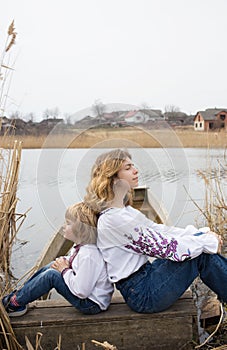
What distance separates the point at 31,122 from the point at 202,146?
2162 mm

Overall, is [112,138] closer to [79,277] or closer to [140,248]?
[140,248]

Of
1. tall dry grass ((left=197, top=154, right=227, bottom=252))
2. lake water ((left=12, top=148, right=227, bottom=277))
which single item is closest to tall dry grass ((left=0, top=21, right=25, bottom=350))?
lake water ((left=12, top=148, right=227, bottom=277))

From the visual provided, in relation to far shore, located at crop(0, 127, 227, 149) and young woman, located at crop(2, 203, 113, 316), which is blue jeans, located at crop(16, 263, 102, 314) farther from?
far shore, located at crop(0, 127, 227, 149)

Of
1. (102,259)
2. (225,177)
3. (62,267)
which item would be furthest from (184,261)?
(225,177)

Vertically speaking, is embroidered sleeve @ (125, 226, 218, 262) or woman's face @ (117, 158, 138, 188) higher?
woman's face @ (117, 158, 138, 188)

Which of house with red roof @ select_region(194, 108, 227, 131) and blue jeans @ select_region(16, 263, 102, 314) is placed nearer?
blue jeans @ select_region(16, 263, 102, 314)

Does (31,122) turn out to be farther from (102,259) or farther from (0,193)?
(102,259)

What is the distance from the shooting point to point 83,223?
184 centimetres

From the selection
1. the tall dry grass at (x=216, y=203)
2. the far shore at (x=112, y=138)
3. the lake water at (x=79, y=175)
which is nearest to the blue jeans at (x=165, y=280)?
the lake water at (x=79, y=175)

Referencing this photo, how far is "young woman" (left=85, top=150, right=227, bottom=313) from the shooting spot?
1.76m

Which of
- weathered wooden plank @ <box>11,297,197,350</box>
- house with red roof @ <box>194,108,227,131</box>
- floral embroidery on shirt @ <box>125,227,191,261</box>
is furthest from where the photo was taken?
house with red roof @ <box>194,108,227,131</box>

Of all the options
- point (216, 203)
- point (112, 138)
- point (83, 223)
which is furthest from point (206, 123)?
point (83, 223)

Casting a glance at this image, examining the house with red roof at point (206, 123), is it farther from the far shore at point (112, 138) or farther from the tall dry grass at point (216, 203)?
the far shore at point (112, 138)

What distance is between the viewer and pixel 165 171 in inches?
84.6
